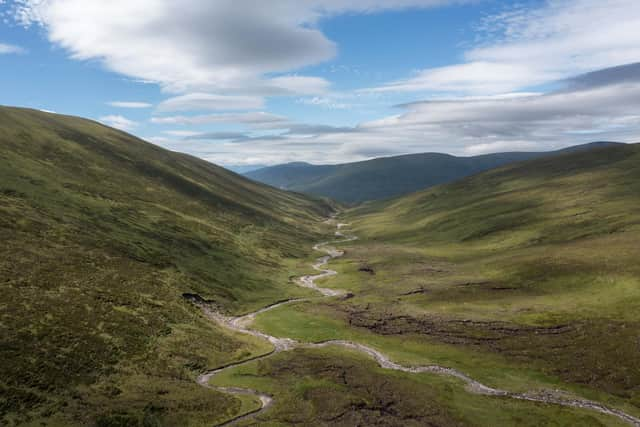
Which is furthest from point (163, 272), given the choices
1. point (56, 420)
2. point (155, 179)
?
point (155, 179)

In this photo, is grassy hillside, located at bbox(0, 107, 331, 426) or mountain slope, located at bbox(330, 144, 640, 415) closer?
grassy hillside, located at bbox(0, 107, 331, 426)

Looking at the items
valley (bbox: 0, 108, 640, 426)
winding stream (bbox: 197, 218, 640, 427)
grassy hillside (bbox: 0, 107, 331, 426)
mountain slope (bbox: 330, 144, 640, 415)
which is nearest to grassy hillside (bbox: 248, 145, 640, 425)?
mountain slope (bbox: 330, 144, 640, 415)

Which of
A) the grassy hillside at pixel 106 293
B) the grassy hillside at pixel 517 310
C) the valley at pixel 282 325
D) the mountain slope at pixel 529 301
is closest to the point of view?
the grassy hillside at pixel 106 293

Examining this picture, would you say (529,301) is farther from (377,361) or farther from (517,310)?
(377,361)

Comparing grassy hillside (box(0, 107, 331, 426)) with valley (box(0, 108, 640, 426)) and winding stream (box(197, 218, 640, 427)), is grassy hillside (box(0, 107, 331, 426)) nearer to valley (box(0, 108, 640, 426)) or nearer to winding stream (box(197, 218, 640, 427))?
valley (box(0, 108, 640, 426))

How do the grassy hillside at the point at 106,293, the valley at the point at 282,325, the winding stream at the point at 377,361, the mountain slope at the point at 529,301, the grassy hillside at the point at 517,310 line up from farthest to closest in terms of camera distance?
1. the mountain slope at the point at 529,301
2. the grassy hillside at the point at 517,310
3. the winding stream at the point at 377,361
4. the valley at the point at 282,325
5. the grassy hillside at the point at 106,293

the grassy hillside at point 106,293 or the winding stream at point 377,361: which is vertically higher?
the grassy hillside at point 106,293

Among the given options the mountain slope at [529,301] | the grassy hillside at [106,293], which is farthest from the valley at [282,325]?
the mountain slope at [529,301]

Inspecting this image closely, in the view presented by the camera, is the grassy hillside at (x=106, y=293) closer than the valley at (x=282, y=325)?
Yes

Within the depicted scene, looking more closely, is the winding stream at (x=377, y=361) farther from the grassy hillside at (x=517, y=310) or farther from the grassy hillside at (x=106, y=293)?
the grassy hillside at (x=106, y=293)
